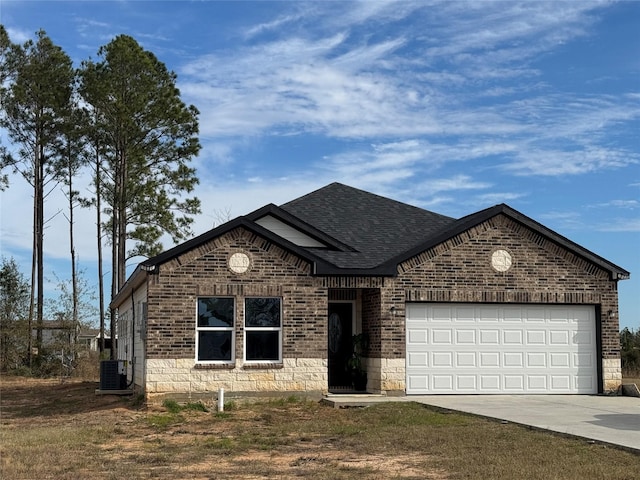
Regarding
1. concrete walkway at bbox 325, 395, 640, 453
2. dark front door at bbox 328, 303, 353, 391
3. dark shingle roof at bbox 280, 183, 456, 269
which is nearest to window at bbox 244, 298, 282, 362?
concrete walkway at bbox 325, 395, 640, 453

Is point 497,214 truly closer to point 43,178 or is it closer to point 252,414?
point 252,414

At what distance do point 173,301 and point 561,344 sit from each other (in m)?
9.76

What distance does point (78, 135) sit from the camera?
3781 cm

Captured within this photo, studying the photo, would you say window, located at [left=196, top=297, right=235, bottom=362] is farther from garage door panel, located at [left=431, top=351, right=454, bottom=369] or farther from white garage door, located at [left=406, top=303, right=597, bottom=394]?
garage door panel, located at [left=431, top=351, right=454, bottom=369]

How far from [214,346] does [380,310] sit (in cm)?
406

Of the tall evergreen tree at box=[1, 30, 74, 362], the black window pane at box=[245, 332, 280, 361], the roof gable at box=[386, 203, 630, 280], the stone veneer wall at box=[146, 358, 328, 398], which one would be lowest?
the stone veneer wall at box=[146, 358, 328, 398]

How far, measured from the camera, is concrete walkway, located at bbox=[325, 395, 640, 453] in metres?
12.4

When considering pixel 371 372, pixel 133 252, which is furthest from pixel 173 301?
pixel 133 252

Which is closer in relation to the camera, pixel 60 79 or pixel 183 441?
pixel 183 441

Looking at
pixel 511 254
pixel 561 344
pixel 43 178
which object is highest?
pixel 43 178

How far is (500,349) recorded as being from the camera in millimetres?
19688

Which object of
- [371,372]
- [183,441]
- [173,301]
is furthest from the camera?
[371,372]

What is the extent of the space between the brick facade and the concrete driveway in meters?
1.71

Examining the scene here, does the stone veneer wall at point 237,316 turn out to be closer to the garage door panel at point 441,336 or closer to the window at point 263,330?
the window at point 263,330
